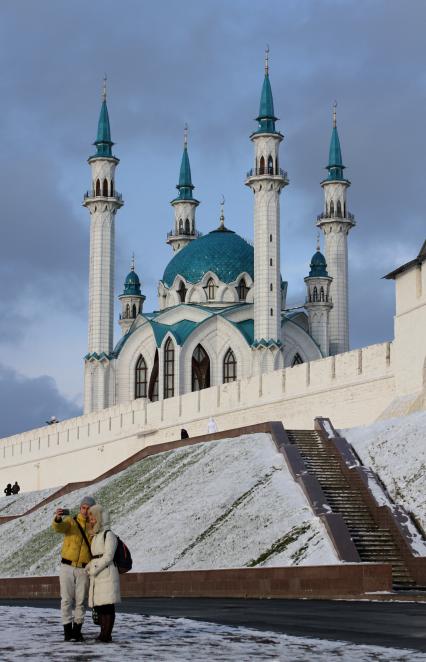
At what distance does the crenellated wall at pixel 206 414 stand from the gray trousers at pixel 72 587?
20.6 metres

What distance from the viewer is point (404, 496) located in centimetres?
2100

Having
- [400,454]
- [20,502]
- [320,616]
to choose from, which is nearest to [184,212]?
[20,502]

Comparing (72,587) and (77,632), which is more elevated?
(72,587)

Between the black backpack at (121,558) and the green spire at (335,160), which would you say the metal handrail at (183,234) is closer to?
the green spire at (335,160)

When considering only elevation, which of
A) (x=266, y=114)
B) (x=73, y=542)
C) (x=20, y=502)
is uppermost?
(x=266, y=114)

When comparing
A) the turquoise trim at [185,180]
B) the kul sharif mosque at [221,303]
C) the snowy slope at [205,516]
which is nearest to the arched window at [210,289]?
the kul sharif mosque at [221,303]

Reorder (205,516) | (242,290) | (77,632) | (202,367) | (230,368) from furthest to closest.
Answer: (242,290) < (202,367) < (230,368) < (205,516) < (77,632)

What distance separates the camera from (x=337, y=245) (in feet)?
203

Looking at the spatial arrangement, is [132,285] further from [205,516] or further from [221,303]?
[205,516]

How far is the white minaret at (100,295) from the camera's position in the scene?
57812 millimetres

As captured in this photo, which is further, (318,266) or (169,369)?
(318,266)

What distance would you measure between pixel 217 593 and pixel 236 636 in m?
8.75

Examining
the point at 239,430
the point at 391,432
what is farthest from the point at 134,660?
the point at 239,430

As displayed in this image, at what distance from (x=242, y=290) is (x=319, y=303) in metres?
3.81
